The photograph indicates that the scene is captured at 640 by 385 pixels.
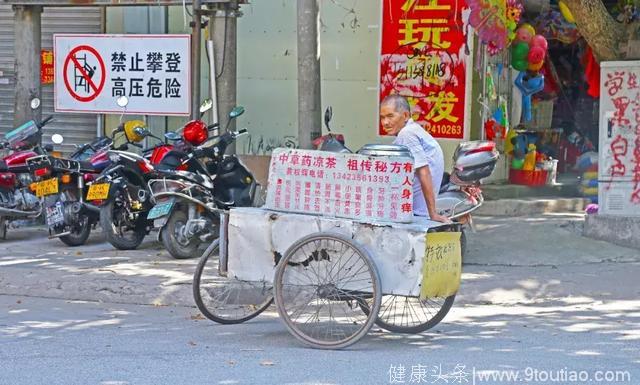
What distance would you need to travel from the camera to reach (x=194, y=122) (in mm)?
11242

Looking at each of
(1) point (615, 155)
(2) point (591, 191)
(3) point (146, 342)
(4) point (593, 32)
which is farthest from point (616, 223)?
(3) point (146, 342)

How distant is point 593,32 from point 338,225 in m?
4.75

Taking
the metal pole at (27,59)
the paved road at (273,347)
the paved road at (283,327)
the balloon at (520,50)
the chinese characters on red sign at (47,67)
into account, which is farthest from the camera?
the chinese characters on red sign at (47,67)

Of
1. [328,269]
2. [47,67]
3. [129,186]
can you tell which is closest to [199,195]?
[129,186]

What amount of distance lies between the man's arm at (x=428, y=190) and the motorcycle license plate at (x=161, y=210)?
11.6 feet

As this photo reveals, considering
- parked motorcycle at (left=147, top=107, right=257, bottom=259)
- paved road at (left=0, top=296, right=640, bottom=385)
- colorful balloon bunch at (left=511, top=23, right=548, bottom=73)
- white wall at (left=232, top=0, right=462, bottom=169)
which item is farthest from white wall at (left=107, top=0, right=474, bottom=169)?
paved road at (left=0, top=296, right=640, bottom=385)

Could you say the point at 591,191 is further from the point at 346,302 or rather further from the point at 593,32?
the point at 346,302

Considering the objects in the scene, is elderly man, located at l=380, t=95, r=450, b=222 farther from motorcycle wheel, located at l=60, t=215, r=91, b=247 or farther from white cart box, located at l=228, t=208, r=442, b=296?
motorcycle wheel, located at l=60, t=215, r=91, b=247

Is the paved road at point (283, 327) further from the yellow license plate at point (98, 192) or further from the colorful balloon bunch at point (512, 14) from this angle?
the colorful balloon bunch at point (512, 14)

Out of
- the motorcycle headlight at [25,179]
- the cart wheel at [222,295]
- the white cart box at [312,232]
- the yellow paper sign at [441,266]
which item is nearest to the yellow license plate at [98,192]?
the motorcycle headlight at [25,179]

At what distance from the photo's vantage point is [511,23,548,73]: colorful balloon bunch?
543 inches

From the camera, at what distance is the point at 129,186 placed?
36.1 ft

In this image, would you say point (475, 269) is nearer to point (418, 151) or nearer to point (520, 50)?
point (418, 151)

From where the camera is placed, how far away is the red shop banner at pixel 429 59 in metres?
13.0
